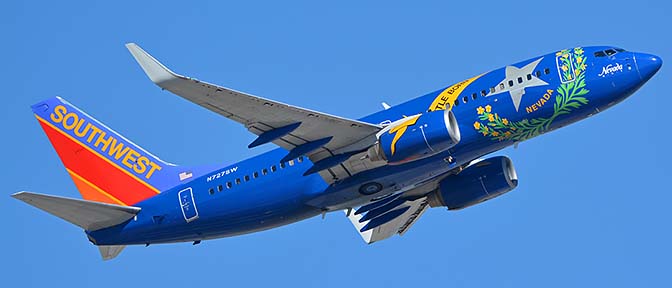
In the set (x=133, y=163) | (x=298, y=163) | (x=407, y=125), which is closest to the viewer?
(x=407, y=125)

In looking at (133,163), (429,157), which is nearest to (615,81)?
(429,157)

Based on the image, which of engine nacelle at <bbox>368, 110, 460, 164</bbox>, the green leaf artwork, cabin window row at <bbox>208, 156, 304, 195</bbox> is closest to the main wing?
engine nacelle at <bbox>368, 110, 460, 164</bbox>

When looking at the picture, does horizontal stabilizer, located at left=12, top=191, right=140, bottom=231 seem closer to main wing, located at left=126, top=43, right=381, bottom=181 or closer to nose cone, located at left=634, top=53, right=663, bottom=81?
main wing, located at left=126, top=43, right=381, bottom=181

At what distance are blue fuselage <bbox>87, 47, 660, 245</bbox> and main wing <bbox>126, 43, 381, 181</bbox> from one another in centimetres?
185

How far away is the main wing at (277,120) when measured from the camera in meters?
42.1

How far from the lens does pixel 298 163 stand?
51688 millimetres

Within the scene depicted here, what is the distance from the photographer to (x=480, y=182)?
54969mm

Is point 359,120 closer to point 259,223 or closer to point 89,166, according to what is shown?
point 259,223

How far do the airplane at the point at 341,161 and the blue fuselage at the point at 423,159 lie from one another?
44 millimetres

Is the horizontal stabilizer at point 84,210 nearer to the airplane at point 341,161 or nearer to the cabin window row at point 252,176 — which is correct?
the airplane at point 341,161

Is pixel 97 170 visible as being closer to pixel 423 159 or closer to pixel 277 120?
pixel 277 120

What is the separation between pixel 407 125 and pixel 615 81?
8.67 meters

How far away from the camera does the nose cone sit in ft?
161

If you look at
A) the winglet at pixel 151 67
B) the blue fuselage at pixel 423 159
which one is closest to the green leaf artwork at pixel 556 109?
the blue fuselage at pixel 423 159
